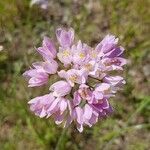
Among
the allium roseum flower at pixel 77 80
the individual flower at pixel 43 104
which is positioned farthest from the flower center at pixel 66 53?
the individual flower at pixel 43 104

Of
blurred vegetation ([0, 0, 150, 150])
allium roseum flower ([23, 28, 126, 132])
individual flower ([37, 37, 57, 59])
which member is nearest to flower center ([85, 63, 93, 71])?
allium roseum flower ([23, 28, 126, 132])

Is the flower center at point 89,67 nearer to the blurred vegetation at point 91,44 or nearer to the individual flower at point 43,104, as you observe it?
the individual flower at point 43,104

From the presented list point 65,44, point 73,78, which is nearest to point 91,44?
point 65,44

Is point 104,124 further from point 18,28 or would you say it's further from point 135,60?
point 18,28

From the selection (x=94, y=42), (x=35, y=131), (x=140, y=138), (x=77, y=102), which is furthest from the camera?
(x=94, y=42)

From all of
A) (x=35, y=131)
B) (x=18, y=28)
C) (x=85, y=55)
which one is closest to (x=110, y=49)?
(x=85, y=55)

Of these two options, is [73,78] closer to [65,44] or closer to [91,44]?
[65,44]
